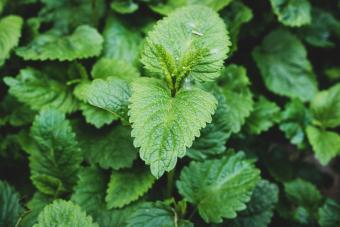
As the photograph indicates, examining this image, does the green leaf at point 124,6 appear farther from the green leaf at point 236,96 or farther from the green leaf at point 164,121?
the green leaf at point 164,121

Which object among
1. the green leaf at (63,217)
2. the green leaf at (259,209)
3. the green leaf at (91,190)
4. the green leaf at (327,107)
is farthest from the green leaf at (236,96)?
the green leaf at (63,217)

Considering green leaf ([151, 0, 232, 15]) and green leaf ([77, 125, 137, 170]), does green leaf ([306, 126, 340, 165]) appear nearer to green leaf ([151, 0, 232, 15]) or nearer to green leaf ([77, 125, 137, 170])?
green leaf ([151, 0, 232, 15])

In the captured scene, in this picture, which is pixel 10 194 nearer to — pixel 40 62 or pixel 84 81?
pixel 84 81

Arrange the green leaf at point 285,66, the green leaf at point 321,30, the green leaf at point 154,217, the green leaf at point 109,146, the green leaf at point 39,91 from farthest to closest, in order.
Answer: the green leaf at point 321,30
the green leaf at point 285,66
the green leaf at point 39,91
the green leaf at point 109,146
the green leaf at point 154,217

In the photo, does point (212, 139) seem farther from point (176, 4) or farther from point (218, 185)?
point (176, 4)

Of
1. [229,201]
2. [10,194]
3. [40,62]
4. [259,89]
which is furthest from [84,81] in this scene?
[259,89]

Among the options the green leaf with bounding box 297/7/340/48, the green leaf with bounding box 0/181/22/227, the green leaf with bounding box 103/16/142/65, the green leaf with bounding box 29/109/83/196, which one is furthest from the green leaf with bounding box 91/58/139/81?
the green leaf with bounding box 297/7/340/48
